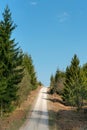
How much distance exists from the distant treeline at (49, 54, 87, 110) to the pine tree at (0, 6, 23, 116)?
446 inches

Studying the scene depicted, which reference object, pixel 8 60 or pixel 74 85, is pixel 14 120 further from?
pixel 74 85

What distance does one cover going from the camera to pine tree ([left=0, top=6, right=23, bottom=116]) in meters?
44.8

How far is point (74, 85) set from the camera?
57.0m

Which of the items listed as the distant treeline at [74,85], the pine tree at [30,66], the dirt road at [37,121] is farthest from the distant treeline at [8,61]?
the pine tree at [30,66]

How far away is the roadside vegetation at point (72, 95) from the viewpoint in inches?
1983

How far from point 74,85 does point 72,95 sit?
2155mm

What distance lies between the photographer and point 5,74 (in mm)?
45719

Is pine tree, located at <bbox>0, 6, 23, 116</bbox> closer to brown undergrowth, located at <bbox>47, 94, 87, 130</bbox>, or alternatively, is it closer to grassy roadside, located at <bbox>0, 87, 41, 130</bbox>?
grassy roadside, located at <bbox>0, 87, 41, 130</bbox>

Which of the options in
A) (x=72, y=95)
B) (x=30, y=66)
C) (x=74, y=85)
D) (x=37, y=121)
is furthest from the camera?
(x=30, y=66)

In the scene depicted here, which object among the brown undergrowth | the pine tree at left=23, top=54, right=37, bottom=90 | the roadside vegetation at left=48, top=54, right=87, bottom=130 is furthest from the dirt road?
the pine tree at left=23, top=54, right=37, bottom=90

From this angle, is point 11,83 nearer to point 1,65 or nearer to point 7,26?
point 1,65

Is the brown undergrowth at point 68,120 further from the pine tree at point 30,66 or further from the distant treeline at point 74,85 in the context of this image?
the pine tree at point 30,66

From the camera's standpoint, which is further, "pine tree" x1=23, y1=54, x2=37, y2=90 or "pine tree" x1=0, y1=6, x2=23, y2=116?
"pine tree" x1=23, y1=54, x2=37, y2=90

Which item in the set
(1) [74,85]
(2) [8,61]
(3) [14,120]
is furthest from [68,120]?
(1) [74,85]
